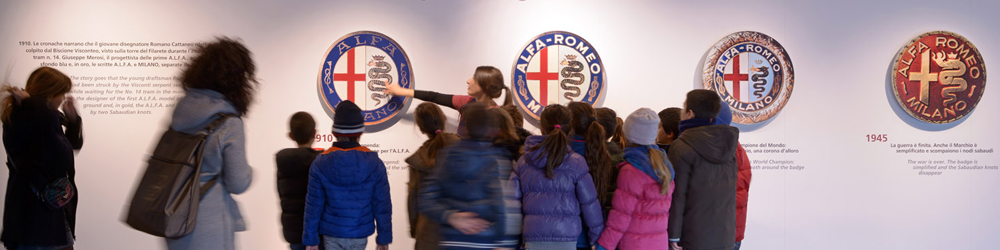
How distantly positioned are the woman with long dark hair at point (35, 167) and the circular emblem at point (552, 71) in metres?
2.18

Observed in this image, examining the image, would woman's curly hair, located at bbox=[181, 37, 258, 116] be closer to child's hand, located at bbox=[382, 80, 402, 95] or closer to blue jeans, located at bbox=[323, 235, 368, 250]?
blue jeans, located at bbox=[323, 235, 368, 250]

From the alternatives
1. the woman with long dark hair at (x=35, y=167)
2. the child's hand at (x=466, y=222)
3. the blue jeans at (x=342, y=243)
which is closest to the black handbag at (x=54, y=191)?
the woman with long dark hair at (x=35, y=167)

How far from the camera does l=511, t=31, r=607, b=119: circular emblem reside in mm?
3422

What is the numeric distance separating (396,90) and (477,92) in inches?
20.6

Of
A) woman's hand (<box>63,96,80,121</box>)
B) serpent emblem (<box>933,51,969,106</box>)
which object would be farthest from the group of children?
serpent emblem (<box>933,51,969,106</box>)

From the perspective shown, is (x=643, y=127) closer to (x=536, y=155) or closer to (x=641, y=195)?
(x=641, y=195)

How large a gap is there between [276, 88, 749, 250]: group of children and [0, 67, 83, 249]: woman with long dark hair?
861 mm

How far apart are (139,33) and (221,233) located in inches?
90.7

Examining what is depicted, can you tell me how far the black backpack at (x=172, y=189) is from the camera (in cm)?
159

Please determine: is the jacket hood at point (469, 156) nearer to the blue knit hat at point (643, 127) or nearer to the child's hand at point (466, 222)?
the child's hand at point (466, 222)

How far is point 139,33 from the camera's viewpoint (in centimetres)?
342

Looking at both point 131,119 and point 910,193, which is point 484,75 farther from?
point 910,193

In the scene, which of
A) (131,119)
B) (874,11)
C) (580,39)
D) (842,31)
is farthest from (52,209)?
(874,11)

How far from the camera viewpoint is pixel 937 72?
354 centimetres
